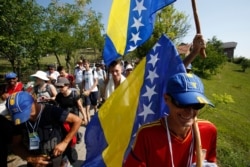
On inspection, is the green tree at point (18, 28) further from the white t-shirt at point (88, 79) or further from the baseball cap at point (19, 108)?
the baseball cap at point (19, 108)

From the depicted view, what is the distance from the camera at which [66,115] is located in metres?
3.07

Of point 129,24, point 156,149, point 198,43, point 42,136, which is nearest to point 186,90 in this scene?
point 156,149

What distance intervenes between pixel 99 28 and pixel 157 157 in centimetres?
3191

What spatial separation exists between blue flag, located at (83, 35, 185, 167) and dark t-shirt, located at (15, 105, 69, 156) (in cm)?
40

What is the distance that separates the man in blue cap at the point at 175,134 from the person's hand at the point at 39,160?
141 cm

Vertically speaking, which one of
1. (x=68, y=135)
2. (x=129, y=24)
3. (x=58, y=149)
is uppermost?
(x=129, y=24)

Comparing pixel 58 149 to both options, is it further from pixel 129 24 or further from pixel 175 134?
pixel 129 24

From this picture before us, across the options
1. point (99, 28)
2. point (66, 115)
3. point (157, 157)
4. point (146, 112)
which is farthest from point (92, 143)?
point (99, 28)

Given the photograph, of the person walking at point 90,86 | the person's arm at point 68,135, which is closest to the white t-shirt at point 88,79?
the person walking at point 90,86

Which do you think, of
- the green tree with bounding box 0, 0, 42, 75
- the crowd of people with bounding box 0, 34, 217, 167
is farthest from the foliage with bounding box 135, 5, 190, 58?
the crowd of people with bounding box 0, 34, 217, 167

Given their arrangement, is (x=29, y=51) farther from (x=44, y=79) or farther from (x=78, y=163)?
(x=78, y=163)

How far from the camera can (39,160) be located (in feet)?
9.71

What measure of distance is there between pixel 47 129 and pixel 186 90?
181 centimetres

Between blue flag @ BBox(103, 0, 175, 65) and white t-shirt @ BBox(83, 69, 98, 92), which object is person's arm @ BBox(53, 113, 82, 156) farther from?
white t-shirt @ BBox(83, 69, 98, 92)
